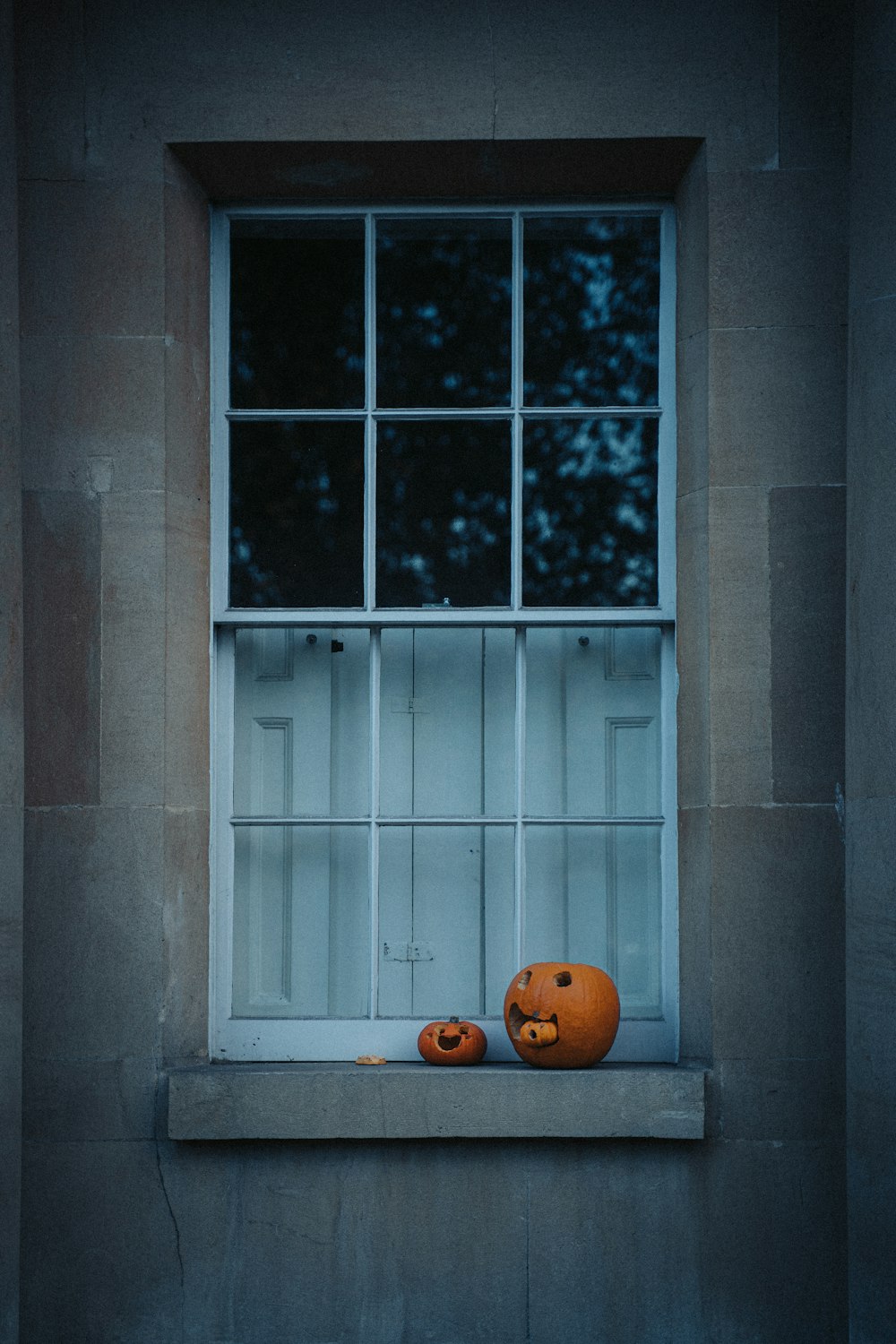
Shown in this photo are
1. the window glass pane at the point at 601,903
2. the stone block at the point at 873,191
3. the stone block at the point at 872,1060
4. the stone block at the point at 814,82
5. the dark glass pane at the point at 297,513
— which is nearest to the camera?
the stone block at the point at 872,1060

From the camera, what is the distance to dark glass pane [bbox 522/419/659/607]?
474 centimetres

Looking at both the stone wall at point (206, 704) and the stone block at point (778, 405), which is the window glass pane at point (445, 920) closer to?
the stone wall at point (206, 704)

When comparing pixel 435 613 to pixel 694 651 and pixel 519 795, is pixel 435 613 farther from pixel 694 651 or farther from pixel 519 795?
pixel 694 651

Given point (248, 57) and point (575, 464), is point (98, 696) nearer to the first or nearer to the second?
point (575, 464)

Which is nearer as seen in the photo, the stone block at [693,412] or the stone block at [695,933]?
the stone block at [695,933]

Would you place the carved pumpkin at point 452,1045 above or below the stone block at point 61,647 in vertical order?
below

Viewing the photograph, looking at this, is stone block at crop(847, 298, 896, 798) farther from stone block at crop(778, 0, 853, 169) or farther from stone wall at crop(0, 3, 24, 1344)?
stone wall at crop(0, 3, 24, 1344)

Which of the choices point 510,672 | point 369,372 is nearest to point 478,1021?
point 510,672

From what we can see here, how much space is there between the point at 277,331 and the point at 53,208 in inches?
30.1

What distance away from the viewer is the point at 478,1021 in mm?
4656

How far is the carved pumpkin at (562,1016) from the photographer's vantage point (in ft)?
14.3

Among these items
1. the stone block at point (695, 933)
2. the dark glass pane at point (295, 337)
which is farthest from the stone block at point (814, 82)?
the stone block at point (695, 933)

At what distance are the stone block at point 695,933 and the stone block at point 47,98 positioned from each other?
2719mm

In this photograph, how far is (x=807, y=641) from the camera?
446cm
